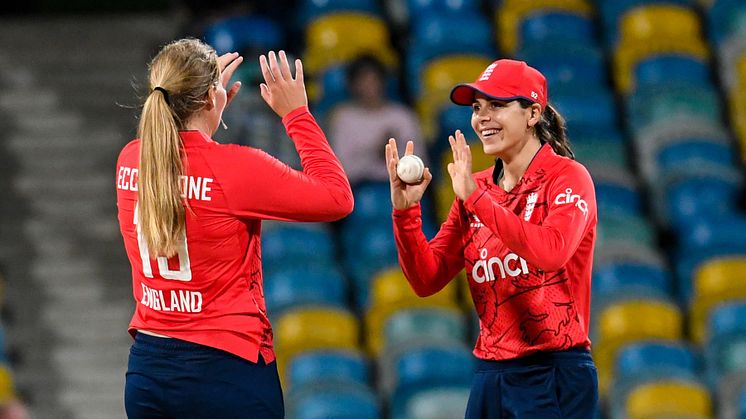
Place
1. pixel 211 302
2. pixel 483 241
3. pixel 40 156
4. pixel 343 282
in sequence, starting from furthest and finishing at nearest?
1. pixel 40 156
2. pixel 343 282
3. pixel 483 241
4. pixel 211 302

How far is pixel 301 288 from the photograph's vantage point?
24.8 feet

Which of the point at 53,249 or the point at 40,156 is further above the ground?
the point at 40,156

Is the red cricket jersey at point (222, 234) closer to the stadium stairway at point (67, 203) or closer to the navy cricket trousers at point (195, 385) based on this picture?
the navy cricket trousers at point (195, 385)

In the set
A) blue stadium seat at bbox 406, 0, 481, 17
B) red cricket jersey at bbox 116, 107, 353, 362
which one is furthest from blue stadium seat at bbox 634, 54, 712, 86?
red cricket jersey at bbox 116, 107, 353, 362

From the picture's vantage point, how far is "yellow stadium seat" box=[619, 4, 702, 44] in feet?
30.3

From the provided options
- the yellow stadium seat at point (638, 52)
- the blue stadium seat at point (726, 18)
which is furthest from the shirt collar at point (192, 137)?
the blue stadium seat at point (726, 18)

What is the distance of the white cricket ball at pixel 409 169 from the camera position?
377cm

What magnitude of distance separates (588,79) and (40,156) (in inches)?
139

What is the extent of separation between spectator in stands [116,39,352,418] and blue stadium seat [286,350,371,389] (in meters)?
3.27

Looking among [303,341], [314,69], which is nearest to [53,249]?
[314,69]

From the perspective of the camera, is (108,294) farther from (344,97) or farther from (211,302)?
(211,302)

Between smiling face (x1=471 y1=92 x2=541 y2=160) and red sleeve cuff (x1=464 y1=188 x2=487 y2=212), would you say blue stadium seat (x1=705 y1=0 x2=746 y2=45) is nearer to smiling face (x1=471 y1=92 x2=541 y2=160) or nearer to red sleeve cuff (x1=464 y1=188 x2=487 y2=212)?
smiling face (x1=471 y1=92 x2=541 y2=160)

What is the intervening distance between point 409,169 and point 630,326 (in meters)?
3.67

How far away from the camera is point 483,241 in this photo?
3.81 metres
